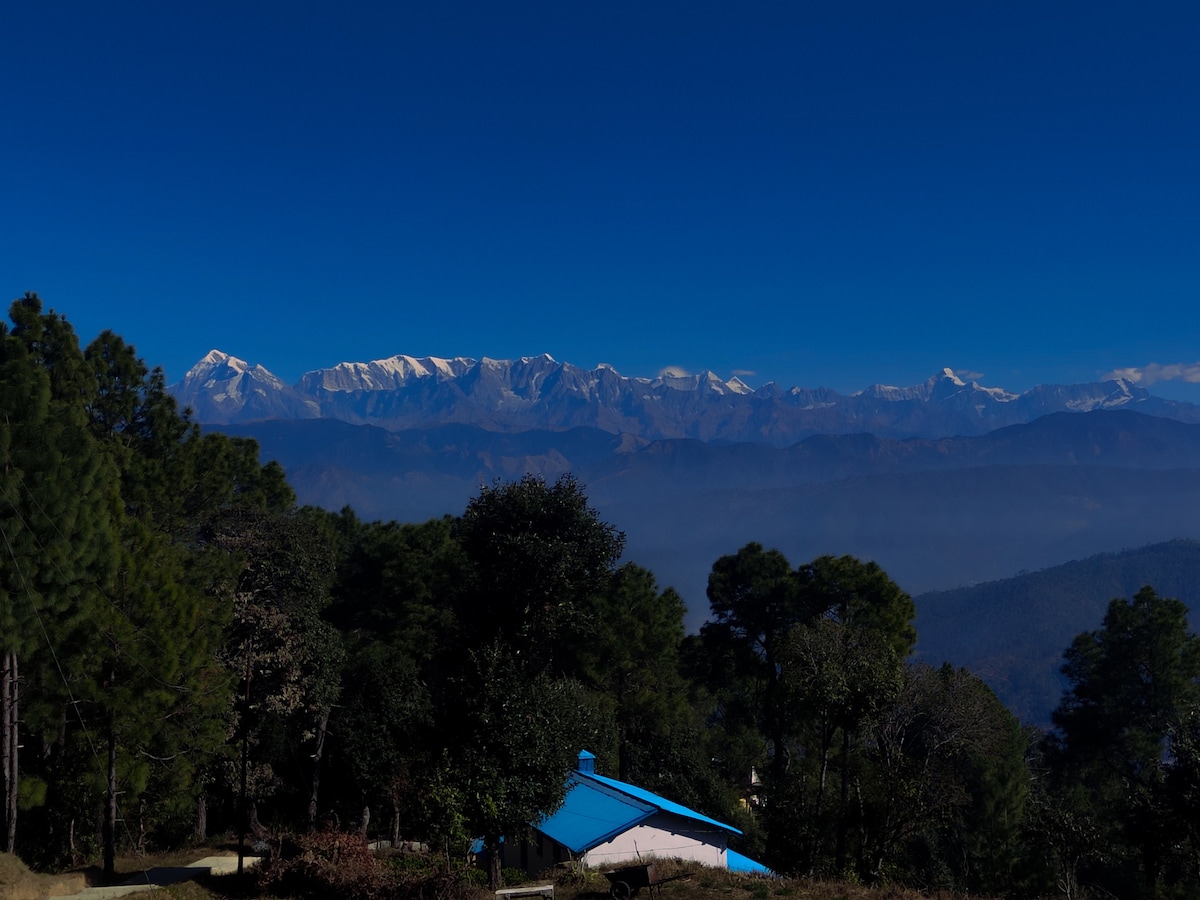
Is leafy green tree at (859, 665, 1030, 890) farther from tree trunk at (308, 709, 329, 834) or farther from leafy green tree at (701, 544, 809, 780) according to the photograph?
tree trunk at (308, 709, 329, 834)

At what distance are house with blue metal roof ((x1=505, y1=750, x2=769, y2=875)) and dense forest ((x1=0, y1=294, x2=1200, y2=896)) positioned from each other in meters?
2.55

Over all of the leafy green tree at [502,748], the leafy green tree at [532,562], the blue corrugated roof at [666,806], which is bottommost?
the blue corrugated roof at [666,806]

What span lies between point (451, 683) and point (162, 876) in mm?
8841

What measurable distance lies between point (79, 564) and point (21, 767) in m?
8.45


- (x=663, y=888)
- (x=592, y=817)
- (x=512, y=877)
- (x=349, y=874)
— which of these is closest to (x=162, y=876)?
(x=349, y=874)

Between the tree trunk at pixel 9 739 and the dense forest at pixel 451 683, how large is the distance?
0.08 m

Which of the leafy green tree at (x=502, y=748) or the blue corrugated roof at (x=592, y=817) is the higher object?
the leafy green tree at (x=502, y=748)

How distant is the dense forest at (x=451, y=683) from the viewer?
2098cm

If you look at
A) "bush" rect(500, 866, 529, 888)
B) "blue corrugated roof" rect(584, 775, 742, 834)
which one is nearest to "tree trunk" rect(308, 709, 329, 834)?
"bush" rect(500, 866, 529, 888)

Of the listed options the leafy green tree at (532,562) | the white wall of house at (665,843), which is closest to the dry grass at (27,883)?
the leafy green tree at (532,562)

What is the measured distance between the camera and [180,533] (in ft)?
113

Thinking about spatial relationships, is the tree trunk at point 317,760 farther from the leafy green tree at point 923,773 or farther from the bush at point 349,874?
the leafy green tree at point 923,773

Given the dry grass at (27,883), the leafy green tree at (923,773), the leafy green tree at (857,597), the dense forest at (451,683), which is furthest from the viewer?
the leafy green tree at (857,597)

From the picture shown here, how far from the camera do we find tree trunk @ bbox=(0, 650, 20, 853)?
69.1 feet
